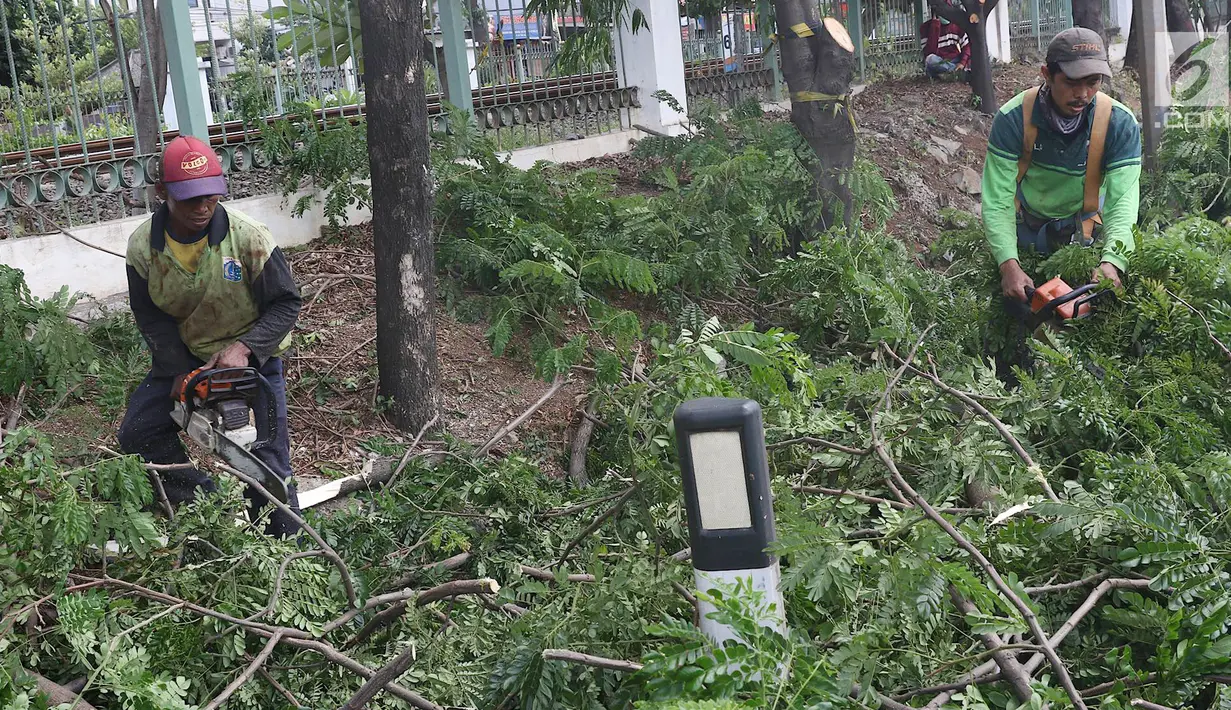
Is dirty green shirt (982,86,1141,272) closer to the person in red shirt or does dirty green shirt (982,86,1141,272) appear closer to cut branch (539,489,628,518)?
cut branch (539,489,628,518)

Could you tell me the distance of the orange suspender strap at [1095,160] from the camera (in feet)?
17.7

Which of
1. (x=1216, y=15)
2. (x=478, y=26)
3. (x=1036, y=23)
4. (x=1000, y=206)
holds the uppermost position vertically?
(x=1036, y=23)

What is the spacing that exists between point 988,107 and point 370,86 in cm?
1112

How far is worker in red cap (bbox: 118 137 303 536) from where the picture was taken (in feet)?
15.2

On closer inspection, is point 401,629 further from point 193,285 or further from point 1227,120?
point 1227,120

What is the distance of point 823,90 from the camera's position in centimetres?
826

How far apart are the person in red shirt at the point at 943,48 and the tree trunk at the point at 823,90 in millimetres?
9515

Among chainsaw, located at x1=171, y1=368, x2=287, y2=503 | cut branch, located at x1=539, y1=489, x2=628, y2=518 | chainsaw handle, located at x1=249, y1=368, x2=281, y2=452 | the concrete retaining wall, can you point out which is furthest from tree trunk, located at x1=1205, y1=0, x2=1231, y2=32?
chainsaw, located at x1=171, y1=368, x2=287, y2=503

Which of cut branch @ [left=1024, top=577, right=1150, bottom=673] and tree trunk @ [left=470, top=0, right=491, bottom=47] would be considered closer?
cut branch @ [left=1024, top=577, right=1150, bottom=673]

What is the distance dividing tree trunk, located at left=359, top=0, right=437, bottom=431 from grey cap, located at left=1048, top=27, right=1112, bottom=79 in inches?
124

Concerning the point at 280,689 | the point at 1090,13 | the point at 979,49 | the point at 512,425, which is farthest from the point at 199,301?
the point at 1090,13

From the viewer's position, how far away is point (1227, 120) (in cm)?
941

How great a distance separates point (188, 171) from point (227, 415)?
999 millimetres

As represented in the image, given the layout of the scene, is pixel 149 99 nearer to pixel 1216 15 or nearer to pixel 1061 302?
pixel 1061 302
